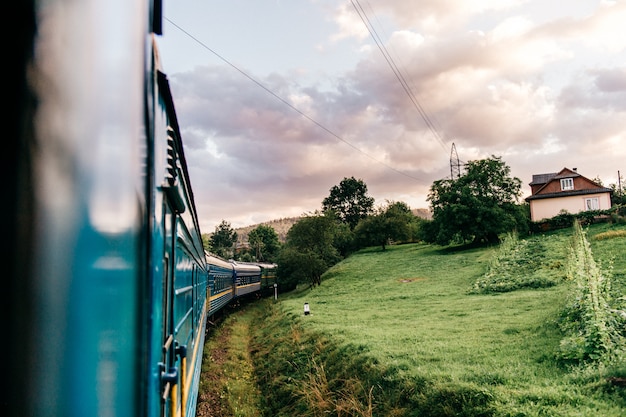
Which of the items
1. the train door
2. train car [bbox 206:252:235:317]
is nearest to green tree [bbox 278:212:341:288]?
train car [bbox 206:252:235:317]

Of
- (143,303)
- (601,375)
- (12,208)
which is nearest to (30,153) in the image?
(12,208)

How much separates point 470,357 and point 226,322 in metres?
13.6

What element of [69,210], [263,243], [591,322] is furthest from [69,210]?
[263,243]

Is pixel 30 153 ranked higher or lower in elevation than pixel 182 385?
higher

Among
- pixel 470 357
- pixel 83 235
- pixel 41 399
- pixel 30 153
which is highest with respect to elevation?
pixel 30 153

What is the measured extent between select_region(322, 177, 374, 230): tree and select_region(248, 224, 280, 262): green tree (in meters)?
9.99

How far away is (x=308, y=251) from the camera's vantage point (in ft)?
106

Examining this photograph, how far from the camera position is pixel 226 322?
19.6 m

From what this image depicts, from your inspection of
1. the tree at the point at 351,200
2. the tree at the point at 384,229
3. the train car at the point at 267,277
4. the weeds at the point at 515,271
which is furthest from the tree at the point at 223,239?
the weeds at the point at 515,271

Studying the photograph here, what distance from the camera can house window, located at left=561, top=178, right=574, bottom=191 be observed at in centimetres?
4400

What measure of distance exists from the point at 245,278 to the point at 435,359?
16.8m

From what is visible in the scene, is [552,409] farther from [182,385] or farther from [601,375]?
[182,385]

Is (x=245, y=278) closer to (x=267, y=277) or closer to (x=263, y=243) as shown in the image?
(x=267, y=277)

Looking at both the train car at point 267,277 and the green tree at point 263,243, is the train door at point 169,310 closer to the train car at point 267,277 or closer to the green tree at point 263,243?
the train car at point 267,277
